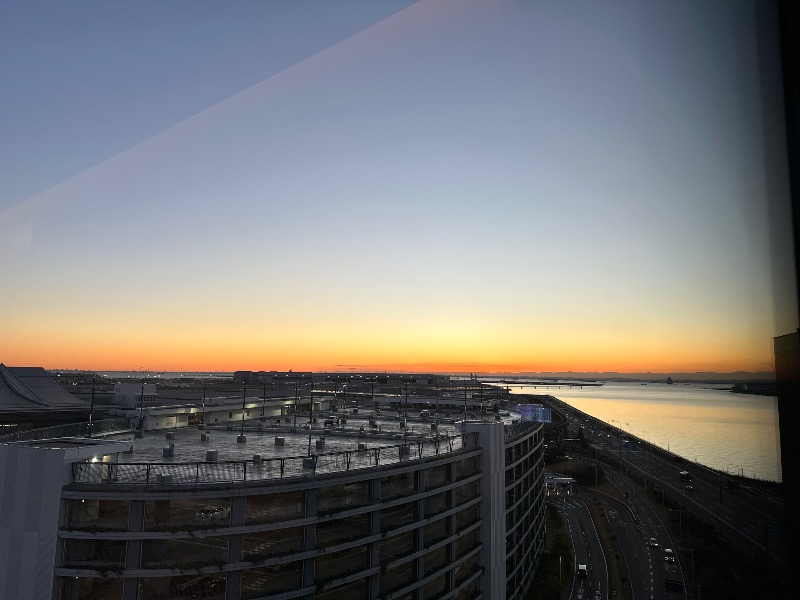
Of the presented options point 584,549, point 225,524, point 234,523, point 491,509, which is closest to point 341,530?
point 234,523

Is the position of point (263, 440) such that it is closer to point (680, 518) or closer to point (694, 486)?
point (680, 518)

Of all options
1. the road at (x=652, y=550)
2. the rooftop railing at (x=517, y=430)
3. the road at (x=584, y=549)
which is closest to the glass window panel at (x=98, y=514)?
the rooftop railing at (x=517, y=430)

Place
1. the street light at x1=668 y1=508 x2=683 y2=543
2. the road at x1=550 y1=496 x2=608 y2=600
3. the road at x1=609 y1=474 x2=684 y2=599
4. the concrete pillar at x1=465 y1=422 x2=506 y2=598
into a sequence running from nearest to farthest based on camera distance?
the concrete pillar at x1=465 y1=422 x2=506 y2=598 → the road at x1=550 y1=496 x2=608 y2=600 → the road at x1=609 y1=474 x2=684 y2=599 → the street light at x1=668 y1=508 x2=683 y2=543

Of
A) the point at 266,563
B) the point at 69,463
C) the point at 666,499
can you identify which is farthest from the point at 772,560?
the point at 666,499

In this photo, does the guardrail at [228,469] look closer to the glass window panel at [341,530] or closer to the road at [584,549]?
the glass window panel at [341,530]

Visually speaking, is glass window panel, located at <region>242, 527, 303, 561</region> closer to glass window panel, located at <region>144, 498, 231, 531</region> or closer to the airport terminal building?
the airport terminal building

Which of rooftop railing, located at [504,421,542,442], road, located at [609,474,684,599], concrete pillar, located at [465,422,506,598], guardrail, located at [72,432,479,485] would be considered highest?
guardrail, located at [72,432,479,485]

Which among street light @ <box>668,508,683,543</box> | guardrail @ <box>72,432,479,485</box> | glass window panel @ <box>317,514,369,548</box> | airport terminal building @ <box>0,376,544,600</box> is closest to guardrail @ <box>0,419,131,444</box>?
airport terminal building @ <box>0,376,544,600</box>
